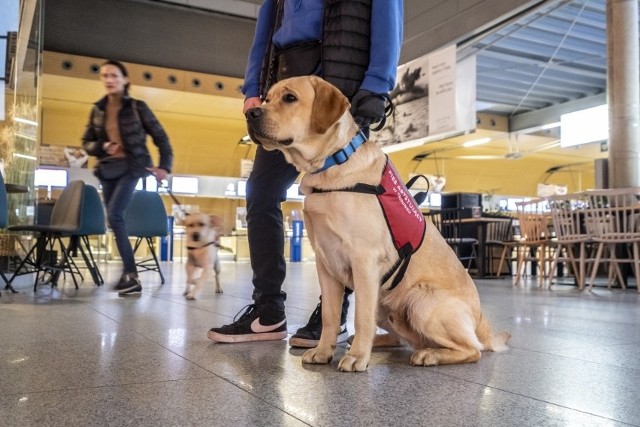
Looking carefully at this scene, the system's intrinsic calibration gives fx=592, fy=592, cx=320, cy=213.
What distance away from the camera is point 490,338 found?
2.35 m

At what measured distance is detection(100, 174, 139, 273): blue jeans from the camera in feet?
17.2

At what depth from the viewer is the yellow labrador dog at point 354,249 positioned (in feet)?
6.55

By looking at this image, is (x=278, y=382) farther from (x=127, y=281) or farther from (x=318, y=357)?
(x=127, y=281)

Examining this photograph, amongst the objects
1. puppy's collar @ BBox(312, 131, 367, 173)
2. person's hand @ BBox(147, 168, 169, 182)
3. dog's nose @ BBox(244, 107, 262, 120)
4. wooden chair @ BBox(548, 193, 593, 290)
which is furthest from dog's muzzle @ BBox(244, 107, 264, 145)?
wooden chair @ BBox(548, 193, 593, 290)

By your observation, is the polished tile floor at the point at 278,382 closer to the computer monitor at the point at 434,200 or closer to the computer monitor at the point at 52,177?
the computer monitor at the point at 52,177

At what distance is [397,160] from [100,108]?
1855cm

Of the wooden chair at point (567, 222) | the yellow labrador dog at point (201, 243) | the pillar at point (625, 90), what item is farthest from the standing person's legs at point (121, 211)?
the pillar at point (625, 90)

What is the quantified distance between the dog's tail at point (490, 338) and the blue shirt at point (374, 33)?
3.28 feet

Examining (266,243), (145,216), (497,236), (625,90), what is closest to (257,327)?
(266,243)

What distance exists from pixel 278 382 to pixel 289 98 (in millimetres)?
946

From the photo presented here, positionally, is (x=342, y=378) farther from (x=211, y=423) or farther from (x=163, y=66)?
(x=163, y=66)

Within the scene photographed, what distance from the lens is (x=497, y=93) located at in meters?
17.5

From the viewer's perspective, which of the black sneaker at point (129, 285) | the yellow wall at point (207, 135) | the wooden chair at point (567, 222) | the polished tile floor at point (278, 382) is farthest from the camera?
the yellow wall at point (207, 135)

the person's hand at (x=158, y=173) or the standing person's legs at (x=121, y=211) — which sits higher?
the person's hand at (x=158, y=173)
